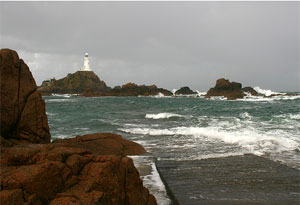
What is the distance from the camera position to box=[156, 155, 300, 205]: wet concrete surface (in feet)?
15.8

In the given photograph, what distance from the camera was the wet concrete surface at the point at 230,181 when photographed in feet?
15.8

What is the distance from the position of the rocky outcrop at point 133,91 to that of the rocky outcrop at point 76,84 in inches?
852

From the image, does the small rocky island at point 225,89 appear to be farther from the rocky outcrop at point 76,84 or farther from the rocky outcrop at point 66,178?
the rocky outcrop at point 66,178

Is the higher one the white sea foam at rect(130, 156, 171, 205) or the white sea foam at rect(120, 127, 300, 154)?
the white sea foam at rect(120, 127, 300, 154)

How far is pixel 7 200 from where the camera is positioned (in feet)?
8.19

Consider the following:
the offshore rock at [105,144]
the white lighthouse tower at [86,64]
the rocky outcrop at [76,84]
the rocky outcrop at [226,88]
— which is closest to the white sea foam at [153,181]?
the offshore rock at [105,144]

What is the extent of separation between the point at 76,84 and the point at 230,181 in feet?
387

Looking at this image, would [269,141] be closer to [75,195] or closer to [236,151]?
[236,151]

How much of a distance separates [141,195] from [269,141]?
8801 mm

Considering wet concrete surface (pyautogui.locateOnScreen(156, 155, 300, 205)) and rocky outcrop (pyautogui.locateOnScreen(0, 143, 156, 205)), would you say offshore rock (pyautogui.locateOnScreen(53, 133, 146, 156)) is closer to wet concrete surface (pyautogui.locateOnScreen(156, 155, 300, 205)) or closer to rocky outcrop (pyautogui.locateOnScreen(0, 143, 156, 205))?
wet concrete surface (pyautogui.locateOnScreen(156, 155, 300, 205))

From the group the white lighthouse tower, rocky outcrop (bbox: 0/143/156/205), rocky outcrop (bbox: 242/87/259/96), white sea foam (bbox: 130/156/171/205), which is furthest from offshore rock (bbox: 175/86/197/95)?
rocky outcrop (bbox: 0/143/156/205)

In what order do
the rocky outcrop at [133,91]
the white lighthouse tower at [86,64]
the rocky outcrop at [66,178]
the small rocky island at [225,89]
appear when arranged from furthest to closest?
the white lighthouse tower at [86,64] → the rocky outcrop at [133,91] → the small rocky island at [225,89] → the rocky outcrop at [66,178]

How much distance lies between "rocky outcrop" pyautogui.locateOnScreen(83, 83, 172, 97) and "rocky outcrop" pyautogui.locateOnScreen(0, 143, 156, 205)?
8839 cm

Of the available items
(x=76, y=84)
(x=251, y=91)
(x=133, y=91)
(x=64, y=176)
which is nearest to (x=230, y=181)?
(x=64, y=176)
